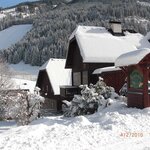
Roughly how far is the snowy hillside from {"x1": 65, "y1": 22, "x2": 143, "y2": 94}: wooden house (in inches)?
5665

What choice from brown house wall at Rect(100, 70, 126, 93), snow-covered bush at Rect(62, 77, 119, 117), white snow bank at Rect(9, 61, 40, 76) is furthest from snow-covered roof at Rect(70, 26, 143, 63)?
white snow bank at Rect(9, 61, 40, 76)

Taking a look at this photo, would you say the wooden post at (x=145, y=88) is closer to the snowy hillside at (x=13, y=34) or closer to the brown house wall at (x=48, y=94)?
the brown house wall at (x=48, y=94)

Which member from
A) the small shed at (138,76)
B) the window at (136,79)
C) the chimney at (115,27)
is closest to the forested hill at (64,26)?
the chimney at (115,27)

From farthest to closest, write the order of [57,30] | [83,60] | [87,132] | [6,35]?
[6,35], [57,30], [83,60], [87,132]

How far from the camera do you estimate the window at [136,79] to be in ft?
56.7

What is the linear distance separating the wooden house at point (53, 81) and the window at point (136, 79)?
2272 cm

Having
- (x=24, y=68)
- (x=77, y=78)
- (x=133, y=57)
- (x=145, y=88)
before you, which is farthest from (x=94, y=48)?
(x=24, y=68)

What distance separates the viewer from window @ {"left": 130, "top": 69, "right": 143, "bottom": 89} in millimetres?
17281

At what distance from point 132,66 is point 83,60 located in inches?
492

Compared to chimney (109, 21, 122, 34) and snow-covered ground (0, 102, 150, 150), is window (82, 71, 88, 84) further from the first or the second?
snow-covered ground (0, 102, 150, 150)

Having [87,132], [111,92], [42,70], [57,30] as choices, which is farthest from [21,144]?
[57,30]

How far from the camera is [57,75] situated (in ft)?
140

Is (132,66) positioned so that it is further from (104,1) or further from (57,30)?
(104,1)

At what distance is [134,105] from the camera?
1758cm
